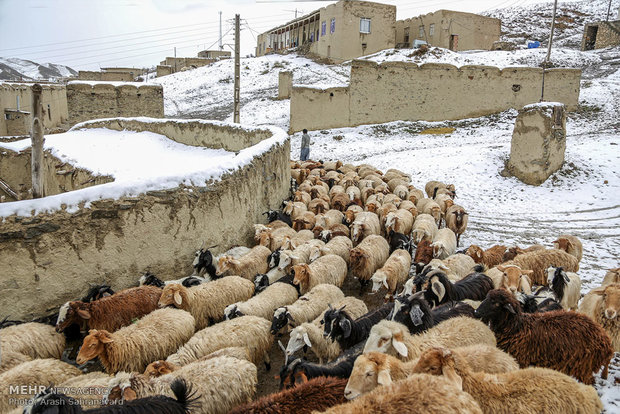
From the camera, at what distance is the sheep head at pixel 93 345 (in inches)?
170

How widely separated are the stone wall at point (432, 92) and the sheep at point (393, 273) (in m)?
15.2

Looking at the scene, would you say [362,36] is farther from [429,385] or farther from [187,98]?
[429,385]

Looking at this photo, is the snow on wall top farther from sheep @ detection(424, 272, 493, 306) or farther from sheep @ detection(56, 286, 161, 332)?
sheep @ detection(424, 272, 493, 306)

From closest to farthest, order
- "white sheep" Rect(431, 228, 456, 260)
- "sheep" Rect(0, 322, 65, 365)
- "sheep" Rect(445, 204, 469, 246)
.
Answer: "sheep" Rect(0, 322, 65, 365) → "white sheep" Rect(431, 228, 456, 260) → "sheep" Rect(445, 204, 469, 246)

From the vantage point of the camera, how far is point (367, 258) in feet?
24.1

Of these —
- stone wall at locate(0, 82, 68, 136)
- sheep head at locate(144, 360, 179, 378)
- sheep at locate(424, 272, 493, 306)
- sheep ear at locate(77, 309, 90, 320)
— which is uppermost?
stone wall at locate(0, 82, 68, 136)

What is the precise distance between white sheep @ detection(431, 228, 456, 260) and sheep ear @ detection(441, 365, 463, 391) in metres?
4.86

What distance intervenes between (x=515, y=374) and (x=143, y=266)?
17.5 feet

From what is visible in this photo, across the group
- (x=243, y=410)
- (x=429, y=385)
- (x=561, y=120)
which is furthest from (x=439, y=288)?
(x=561, y=120)

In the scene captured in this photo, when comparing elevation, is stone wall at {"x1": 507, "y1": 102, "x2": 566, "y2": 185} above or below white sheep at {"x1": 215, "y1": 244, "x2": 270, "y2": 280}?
above

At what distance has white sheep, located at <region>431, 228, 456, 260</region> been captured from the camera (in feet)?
25.6

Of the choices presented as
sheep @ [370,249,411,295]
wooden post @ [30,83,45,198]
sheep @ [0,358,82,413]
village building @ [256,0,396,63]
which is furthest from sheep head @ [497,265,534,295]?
village building @ [256,0,396,63]

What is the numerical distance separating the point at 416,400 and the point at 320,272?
4.18 m

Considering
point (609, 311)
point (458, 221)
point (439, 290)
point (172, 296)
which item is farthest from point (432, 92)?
point (172, 296)
